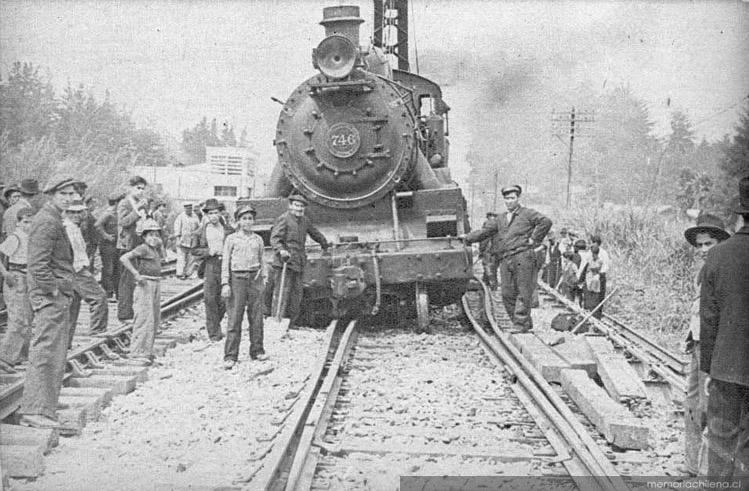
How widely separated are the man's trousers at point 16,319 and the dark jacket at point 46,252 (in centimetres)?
152

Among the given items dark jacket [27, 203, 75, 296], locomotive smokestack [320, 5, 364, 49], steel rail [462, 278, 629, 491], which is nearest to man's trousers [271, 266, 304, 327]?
steel rail [462, 278, 629, 491]

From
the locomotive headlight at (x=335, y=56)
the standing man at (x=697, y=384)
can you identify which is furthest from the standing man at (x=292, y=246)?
the standing man at (x=697, y=384)

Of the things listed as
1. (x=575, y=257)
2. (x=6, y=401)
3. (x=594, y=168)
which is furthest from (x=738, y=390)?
(x=594, y=168)

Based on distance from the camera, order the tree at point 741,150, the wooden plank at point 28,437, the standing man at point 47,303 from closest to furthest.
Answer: the wooden plank at point 28,437
the standing man at point 47,303
the tree at point 741,150

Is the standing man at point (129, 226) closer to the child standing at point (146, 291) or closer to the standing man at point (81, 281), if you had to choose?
the standing man at point (81, 281)

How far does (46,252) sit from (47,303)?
1.13 feet

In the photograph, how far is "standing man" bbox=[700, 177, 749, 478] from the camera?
134 inches

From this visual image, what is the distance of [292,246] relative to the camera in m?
7.67

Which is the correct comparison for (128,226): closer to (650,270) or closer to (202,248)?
(202,248)

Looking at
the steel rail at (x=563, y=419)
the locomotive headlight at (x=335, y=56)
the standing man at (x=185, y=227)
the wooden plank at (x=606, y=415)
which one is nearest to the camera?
the steel rail at (x=563, y=419)

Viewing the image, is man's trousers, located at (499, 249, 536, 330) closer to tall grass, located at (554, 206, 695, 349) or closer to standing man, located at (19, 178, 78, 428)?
tall grass, located at (554, 206, 695, 349)

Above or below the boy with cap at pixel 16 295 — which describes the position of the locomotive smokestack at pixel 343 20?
above

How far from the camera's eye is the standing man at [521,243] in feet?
25.7

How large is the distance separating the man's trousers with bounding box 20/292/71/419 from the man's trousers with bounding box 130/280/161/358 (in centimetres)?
179
